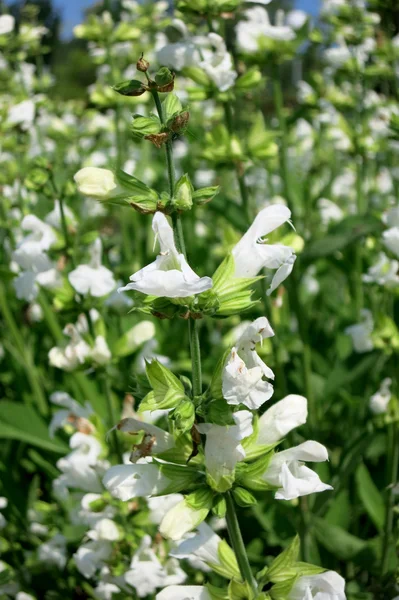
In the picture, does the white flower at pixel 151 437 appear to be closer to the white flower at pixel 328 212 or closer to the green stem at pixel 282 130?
the green stem at pixel 282 130

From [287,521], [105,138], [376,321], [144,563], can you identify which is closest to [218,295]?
[144,563]

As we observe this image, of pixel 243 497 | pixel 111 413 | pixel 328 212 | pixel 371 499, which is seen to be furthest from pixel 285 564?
pixel 328 212

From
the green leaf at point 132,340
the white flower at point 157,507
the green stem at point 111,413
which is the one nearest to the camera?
the white flower at point 157,507

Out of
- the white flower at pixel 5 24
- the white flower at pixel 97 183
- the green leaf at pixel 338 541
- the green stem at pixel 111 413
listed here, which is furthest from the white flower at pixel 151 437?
the white flower at pixel 5 24

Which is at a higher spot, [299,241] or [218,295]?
[218,295]

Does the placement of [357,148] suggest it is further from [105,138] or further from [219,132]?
[105,138]

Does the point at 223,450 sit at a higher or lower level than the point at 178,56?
lower

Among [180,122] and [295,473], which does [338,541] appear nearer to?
[295,473]
